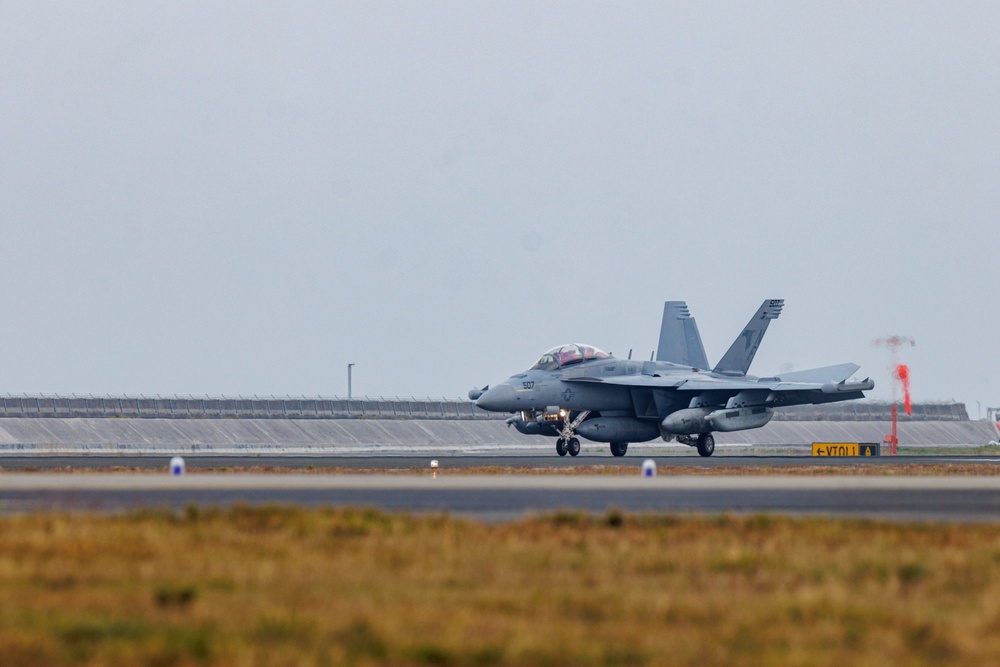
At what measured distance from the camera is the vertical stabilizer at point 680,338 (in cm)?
5972

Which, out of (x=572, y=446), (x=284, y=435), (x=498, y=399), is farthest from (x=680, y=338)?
(x=284, y=435)

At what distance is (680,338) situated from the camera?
59.8m

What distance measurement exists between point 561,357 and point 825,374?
11.4m

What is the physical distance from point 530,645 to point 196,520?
8297 millimetres

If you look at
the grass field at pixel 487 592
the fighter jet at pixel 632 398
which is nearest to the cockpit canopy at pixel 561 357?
the fighter jet at pixel 632 398

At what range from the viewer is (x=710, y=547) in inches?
549

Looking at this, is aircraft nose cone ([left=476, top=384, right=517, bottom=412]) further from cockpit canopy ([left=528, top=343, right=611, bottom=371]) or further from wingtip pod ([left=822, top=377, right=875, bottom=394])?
wingtip pod ([left=822, top=377, right=875, bottom=394])

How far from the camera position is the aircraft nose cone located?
4856 centimetres

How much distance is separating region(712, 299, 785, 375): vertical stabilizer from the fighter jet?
1750 millimetres

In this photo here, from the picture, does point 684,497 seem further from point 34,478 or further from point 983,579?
point 34,478

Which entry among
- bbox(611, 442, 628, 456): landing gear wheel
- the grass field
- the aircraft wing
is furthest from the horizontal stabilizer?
the grass field

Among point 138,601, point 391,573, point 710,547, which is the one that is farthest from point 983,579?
point 138,601

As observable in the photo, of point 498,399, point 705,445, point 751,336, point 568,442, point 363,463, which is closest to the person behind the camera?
point 363,463

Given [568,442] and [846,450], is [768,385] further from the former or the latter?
[568,442]
